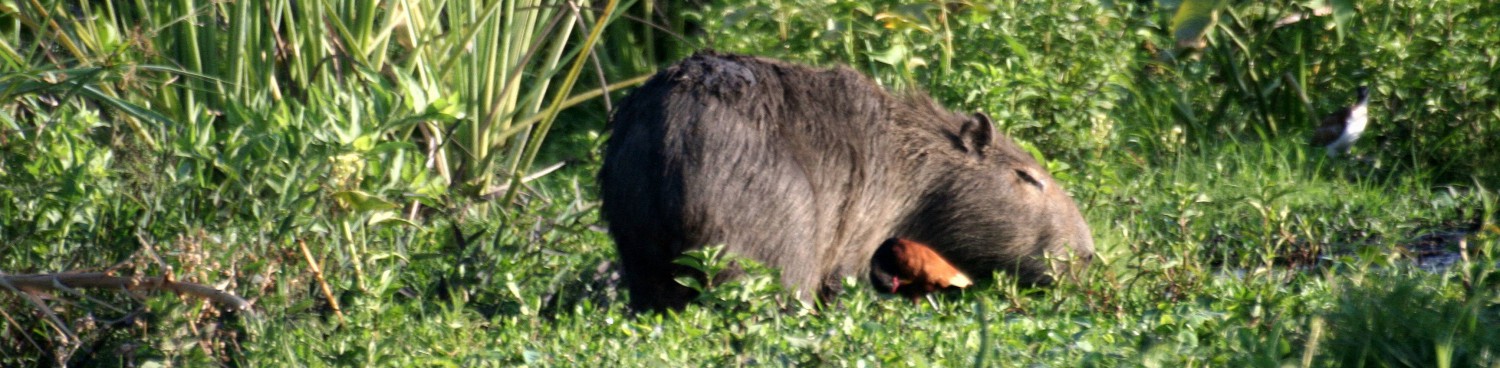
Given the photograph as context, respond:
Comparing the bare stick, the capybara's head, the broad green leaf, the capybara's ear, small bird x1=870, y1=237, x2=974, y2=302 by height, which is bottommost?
the bare stick

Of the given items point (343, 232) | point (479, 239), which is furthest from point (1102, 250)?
point (343, 232)

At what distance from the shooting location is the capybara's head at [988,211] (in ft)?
15.2

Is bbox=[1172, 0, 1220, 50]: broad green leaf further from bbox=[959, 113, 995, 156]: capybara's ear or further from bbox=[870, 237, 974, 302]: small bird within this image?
bbox=[959, 113, 995, 156]: capybara's ear

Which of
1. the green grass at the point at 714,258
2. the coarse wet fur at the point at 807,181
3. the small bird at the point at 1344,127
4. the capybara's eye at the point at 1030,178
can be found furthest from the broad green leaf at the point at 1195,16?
the small bird at the point at 1344,127

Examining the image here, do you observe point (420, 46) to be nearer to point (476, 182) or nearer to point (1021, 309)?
point (476, 182)

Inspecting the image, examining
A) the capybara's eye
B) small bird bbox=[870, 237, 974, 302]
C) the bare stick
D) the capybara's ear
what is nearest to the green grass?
the bare stick

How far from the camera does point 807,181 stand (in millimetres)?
4039

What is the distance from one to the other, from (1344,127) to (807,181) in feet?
8.98

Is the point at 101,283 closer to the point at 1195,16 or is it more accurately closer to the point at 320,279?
the point at 320,279

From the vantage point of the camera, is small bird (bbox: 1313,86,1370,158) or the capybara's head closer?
the capybara's head

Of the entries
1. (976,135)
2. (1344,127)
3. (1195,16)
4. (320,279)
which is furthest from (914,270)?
(1344,127)

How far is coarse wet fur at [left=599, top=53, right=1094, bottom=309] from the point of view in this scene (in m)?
3.85

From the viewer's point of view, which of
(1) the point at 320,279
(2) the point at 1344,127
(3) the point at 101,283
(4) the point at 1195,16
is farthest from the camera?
(2) the point at 1344,127

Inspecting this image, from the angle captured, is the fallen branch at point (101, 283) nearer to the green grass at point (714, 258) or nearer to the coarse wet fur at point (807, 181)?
the green grass at point (714, 258)
